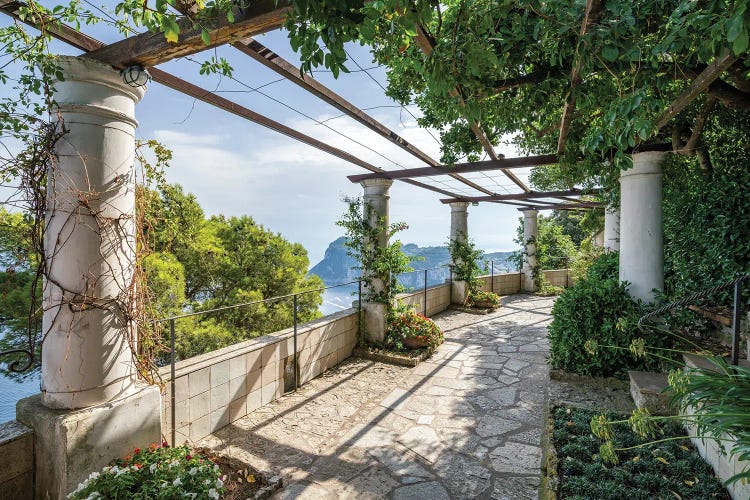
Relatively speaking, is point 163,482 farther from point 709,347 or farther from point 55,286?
point 709,347

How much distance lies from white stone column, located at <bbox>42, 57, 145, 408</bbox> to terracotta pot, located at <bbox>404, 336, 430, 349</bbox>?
3898 millimetres

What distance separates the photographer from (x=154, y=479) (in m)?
1.96

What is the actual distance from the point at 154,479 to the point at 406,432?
200cm

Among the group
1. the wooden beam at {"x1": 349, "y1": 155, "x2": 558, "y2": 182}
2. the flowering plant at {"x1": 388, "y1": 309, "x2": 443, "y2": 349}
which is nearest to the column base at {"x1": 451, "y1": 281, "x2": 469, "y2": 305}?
the flowering plant at {"x1": 388, "y1": 309, "x2": 443, "y2": 349}

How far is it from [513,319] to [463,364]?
320cm

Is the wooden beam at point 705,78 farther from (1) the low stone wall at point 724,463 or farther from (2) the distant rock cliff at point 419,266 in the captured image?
(2) the distant rock cliff at point 419,266

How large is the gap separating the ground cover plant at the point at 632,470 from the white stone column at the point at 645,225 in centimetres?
178

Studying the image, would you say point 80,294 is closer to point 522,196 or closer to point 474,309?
point 522,196

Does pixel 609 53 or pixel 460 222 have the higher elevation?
pixel 609 53

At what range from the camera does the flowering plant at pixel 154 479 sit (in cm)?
182

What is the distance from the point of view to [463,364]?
16.4 ft

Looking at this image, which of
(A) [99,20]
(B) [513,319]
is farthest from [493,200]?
(A) [99,20]

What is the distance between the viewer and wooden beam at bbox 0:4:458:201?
183cm

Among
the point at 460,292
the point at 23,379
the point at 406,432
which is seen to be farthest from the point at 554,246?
the point at 23,379
